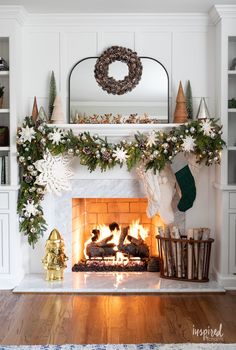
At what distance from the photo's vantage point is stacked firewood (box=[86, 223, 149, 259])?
213 inches

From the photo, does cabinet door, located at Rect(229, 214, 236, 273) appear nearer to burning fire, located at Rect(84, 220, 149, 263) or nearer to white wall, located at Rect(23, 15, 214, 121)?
burning fire, located at Rect(84, 220, 149, 263)

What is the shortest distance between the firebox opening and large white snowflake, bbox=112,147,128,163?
827 mm

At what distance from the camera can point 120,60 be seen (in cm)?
502

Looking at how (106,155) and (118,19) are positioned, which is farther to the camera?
(118,19)

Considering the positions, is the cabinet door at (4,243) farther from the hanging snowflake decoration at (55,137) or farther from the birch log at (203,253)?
the birch log at (203,253)

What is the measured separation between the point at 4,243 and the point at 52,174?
76 cm

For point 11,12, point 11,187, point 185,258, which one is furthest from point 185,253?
point 11,12

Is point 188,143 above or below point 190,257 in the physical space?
above

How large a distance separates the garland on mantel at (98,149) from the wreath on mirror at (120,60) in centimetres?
54

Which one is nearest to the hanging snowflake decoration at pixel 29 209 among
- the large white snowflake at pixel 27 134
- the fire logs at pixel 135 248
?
the large white snowflake at pixel 27 134

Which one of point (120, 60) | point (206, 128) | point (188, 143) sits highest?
point (120, 60)

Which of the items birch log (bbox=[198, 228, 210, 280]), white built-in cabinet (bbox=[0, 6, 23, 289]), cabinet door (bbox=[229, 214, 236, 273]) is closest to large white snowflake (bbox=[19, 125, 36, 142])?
white built-in cabinet (bbox=[0, 6, 23, 289])

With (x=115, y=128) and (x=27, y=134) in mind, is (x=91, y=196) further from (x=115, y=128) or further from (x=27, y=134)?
(x=27, y=134)

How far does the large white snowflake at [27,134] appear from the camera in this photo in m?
4.69
